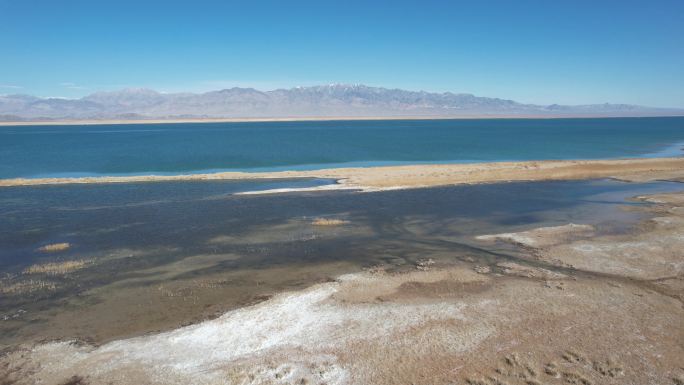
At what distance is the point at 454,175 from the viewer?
4866 centimetres

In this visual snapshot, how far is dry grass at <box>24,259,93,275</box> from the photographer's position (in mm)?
21047

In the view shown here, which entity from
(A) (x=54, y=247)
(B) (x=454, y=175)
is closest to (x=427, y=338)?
(A) (x=54, y=247)

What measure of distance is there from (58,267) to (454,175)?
121 feet

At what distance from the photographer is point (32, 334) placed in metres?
15.0

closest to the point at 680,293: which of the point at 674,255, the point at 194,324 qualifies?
the point at 674,255

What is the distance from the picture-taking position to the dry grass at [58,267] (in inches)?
829

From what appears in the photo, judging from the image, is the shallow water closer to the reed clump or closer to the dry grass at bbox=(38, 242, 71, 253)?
the reed clump

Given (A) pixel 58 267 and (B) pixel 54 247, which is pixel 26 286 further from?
(B) pixel 54 247

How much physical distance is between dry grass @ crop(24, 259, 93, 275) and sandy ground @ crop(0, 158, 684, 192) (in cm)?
2179

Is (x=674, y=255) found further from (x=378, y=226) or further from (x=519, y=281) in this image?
(x=378, y=226)

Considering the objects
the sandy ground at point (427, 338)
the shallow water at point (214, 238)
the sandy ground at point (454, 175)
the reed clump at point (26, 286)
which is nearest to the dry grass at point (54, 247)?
the shallow water at point (214, 238)

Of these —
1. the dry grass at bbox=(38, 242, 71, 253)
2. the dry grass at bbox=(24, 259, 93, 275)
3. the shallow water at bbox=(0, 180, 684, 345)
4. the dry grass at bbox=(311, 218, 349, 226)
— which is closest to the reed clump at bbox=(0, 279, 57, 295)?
the shallow water at bbox=(0, 180, 684, 345)

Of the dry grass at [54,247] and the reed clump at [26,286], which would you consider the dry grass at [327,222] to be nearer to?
the dry grass at [54,247]

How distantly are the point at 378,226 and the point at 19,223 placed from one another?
2344 centimetres
